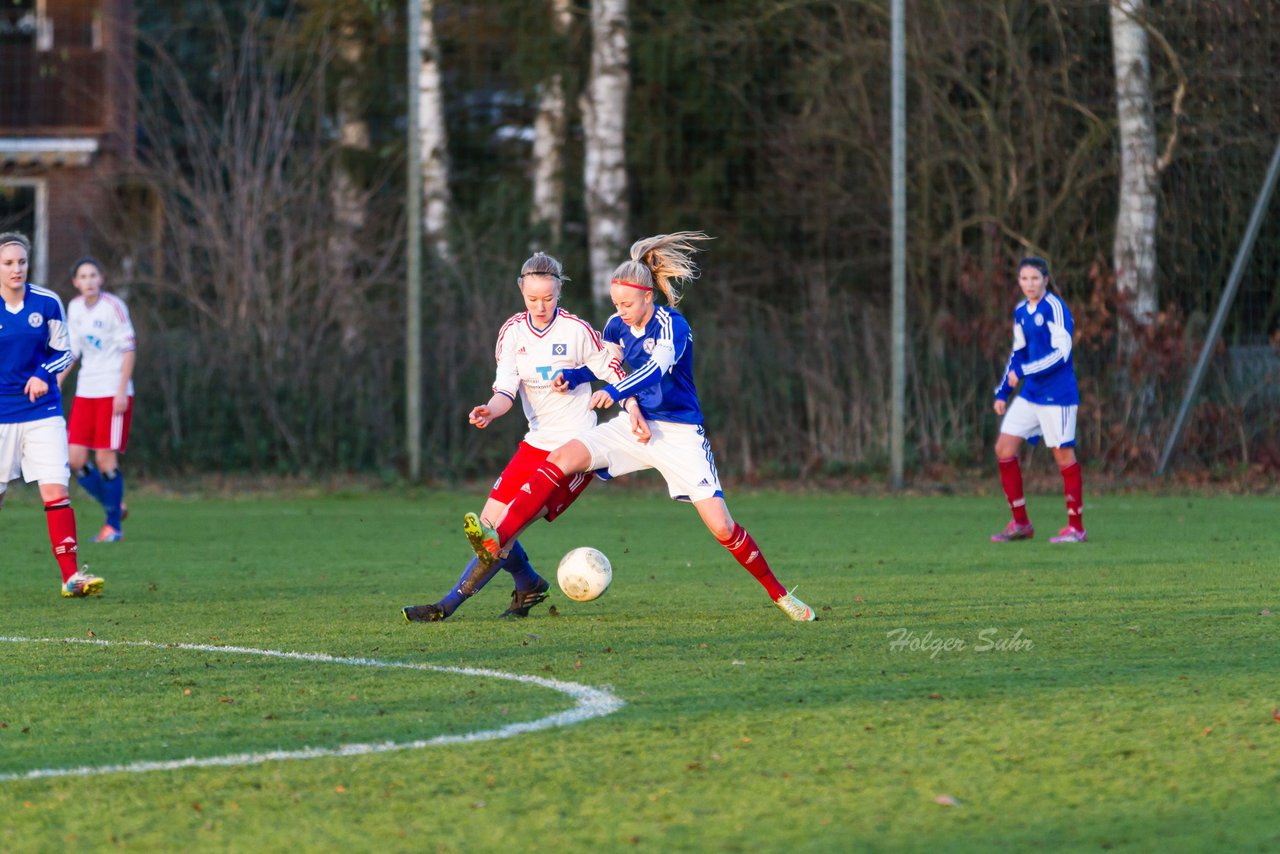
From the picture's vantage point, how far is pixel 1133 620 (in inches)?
285

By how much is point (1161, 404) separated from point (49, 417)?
10.8 m

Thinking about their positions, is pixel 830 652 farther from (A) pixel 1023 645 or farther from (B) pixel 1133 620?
(B) pixel 1133 620

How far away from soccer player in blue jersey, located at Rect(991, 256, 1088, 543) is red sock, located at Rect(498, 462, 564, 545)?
460cm

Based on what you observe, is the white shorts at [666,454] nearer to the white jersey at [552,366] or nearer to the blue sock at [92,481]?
the white jersey at [552,366]

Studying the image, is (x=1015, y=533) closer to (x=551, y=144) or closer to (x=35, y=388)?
(x=35, y=388)

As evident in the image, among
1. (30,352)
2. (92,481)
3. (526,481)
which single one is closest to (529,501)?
(526,481)

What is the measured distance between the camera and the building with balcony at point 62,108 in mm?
21938

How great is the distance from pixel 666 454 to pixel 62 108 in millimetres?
18463

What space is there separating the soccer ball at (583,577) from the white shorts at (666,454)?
39 centimetres

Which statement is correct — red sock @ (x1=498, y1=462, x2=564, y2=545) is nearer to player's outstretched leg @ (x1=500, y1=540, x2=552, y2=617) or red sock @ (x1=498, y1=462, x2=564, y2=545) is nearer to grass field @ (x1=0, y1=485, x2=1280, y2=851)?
player's outstretched leg @ (x1=500, y1=540, x2=552, y2=617)

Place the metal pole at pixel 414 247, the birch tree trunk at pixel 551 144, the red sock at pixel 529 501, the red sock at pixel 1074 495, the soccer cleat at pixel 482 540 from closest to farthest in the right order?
the soccer cleat at pixel 482 540
the red sock at pixel 529 501
the red sock at pixel 1074 495
the metal pole at pixel 414 247
the birch tree trunk at pixel 551 144

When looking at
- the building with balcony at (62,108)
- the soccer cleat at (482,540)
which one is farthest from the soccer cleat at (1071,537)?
the building with balcony at (62,108)

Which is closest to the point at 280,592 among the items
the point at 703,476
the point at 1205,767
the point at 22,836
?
the point at 703,476

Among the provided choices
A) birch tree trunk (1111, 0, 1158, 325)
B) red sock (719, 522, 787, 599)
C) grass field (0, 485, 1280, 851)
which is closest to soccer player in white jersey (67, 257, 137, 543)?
grass field (0, 485, 1280, 851)
